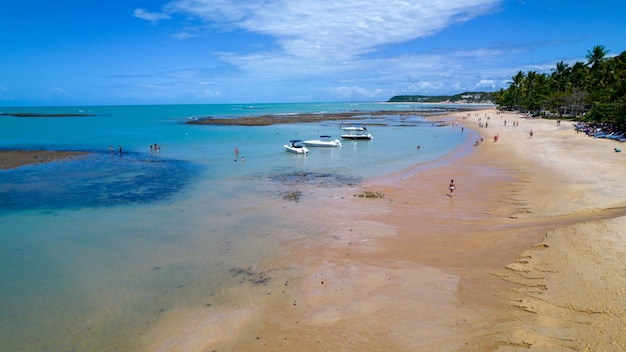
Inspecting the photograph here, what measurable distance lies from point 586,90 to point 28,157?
9536 cm

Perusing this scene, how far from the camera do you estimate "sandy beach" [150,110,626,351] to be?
914 centimetres

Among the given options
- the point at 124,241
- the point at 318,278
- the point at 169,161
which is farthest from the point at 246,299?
the point at 169,161

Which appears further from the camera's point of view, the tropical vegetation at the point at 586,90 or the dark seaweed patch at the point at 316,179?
the tropical vegetation at the point at 586,90

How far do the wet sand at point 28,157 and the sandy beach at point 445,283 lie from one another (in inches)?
1268

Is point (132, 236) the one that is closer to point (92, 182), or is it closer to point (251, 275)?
point (251, 275)

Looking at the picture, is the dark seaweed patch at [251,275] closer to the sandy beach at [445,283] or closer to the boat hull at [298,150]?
the sandy beach at [445,283]

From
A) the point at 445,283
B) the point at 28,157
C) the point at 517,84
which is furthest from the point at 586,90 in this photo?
the point at 28,157

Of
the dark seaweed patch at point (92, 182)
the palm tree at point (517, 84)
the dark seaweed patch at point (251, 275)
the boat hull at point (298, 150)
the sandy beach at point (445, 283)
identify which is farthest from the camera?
the palm tree at point (517, 84)

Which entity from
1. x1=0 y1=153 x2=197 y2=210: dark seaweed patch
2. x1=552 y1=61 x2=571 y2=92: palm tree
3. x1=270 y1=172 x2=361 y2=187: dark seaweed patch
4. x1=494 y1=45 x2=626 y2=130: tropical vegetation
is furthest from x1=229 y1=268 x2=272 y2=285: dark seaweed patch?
x1=552 y1=61 x2=571 y2=92: palm tree

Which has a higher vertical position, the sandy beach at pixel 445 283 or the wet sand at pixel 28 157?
the wet sand at pixel 28 157

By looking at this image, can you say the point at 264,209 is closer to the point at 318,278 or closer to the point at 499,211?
the point at 318,278

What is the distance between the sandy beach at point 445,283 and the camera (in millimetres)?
9141

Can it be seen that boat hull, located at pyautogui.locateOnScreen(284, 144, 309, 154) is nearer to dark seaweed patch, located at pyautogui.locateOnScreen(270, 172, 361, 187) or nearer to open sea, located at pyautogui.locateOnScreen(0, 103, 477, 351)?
open sea, located at pyautogui.locateOnScreen(0, 103, 477, 351)

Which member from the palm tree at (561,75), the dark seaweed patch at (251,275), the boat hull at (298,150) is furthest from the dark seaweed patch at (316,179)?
the palm tree at (561,75)
